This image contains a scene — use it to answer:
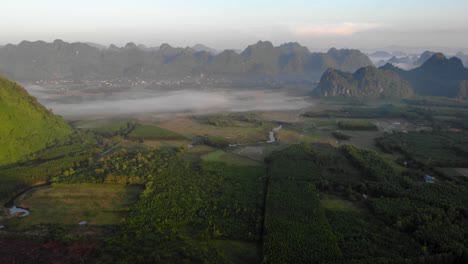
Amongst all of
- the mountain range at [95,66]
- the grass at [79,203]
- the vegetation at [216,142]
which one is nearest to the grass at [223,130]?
the vegetation at [216,142]

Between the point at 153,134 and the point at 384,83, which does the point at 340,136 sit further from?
the point at 384,83

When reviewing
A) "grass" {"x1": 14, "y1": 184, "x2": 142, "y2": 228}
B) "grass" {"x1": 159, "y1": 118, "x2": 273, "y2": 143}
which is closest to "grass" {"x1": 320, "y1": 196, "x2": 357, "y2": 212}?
"grass" {"x1": 14, "y1": 184, "x2": 142, "y2": 228}

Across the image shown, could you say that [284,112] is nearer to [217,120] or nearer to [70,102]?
[217,120]

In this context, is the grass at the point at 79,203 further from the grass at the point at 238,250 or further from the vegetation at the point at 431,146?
the vegetation at the point at 431,146

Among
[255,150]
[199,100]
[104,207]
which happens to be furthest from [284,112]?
[104,207]

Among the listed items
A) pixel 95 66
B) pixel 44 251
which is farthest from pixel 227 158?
pixel 95 66

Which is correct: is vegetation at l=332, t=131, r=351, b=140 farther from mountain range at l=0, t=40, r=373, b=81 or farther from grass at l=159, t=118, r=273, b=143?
mountain range at l=0, t=40, r=373, b=81
